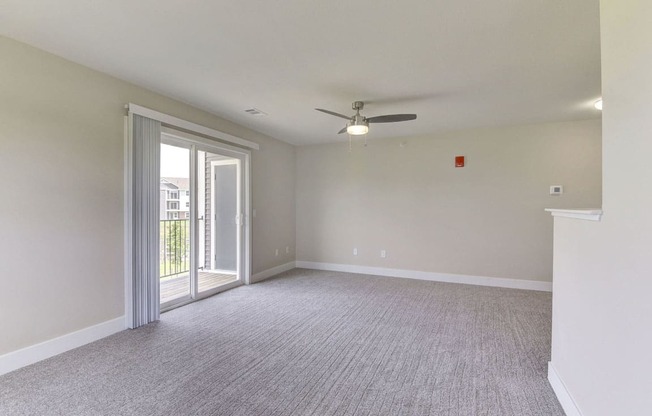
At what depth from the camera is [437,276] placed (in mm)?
5223

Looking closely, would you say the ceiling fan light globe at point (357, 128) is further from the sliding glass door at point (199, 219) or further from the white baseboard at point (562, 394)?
the white baseboard at point (562, 394)

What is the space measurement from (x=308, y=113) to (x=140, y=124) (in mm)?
2043

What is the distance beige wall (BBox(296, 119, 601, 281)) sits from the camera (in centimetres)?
455

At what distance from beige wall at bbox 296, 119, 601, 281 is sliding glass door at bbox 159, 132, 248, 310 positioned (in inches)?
67.9

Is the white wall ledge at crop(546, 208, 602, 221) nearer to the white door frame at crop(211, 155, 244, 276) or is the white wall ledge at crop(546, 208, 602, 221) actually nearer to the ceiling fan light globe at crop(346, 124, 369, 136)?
the ceiling fan light globe at crop(346, 124, 369, 136)

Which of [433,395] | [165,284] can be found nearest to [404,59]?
[433,395]

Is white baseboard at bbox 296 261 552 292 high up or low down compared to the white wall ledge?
down

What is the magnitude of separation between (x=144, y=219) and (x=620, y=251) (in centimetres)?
385

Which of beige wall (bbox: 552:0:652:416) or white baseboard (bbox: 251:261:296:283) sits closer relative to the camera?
beige wall (bbox: 552:0:652:416)

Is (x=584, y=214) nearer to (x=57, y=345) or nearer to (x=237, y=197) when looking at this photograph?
(x=57, y=345)

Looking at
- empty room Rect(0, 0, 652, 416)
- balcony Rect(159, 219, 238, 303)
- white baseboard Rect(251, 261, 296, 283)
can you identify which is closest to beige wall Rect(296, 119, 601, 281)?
empty room Rect(0, 0, 652, 416)

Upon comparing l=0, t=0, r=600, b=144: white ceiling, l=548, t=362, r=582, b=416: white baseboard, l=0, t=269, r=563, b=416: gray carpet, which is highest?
l=0, t=0, r=600, b=144: white ceiling

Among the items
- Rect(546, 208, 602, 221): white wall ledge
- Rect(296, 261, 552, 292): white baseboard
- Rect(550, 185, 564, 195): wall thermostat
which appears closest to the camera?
Rect(546, 208, 602, 221): white wall ledge

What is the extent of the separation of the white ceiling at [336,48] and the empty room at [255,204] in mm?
22
